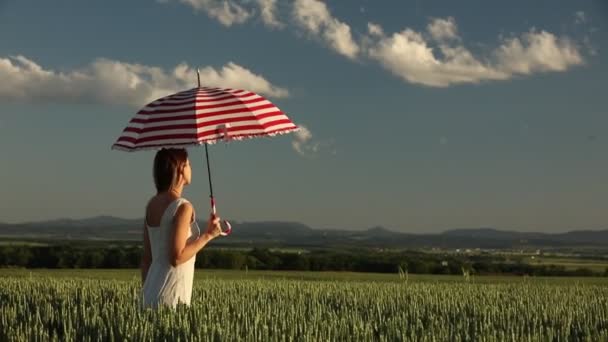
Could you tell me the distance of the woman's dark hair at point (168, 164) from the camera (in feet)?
26.5

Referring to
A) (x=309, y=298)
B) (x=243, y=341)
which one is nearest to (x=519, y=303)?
(x=309, y=298)

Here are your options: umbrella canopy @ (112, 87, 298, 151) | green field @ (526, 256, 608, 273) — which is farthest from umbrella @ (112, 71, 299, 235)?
green field @ (526, 256, 608, 273)

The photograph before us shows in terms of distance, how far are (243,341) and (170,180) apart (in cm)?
189

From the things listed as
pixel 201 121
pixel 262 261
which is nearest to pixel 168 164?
pixel 201 121

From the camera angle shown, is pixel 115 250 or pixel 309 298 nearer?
pixel 309 298

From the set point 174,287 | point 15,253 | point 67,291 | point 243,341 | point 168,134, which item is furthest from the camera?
point 15,253

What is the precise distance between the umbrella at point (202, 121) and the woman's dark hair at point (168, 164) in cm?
79

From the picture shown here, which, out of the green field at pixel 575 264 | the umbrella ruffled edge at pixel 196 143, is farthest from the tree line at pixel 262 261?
the umbrella ruffled edge at pixel 196 143

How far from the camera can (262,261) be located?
39.9m

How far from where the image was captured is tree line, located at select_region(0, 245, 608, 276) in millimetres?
37406

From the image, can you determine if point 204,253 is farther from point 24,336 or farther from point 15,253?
point 24,336

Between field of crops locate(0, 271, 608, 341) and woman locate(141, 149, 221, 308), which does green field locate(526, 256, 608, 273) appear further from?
woman locate(141, 149, 221, 308)

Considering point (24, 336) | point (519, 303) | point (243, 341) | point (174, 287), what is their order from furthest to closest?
point (519, 303), point (174, 287), point (24, 336), point (243, 341)

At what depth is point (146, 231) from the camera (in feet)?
28.2
